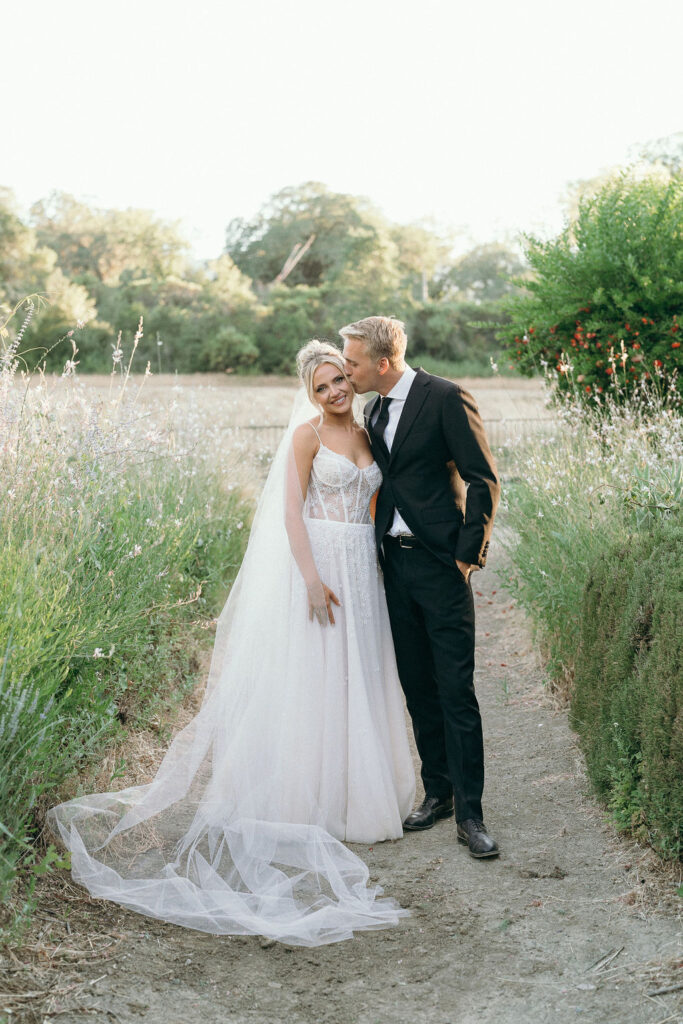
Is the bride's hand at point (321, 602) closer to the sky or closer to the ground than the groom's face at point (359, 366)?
closer to the ground

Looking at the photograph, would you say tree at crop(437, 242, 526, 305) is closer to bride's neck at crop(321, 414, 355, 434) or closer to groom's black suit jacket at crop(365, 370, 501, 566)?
bride's neck at crop(321, 414, 355, 434)

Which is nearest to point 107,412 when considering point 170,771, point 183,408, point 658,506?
point 183,408

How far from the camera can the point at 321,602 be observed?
13.7 feet

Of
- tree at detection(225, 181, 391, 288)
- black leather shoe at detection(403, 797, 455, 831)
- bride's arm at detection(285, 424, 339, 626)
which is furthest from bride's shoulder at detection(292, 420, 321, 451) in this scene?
tree at detection(225, 181, 391, 288)

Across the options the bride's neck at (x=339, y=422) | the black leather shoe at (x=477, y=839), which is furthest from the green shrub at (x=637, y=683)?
the bride's neck at (x=339, y=422)

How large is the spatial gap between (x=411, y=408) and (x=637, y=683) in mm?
1446

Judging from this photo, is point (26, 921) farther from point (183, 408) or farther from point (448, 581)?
point (183, 408)

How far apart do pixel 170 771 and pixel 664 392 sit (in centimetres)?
683

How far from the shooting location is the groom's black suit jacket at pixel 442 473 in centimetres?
392

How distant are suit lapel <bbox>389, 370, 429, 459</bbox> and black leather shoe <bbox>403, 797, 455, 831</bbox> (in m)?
1.62

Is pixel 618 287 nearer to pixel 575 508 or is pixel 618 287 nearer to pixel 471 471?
pixel 575 508

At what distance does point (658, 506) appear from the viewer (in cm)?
476

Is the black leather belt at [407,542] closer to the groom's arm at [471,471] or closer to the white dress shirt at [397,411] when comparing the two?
the white dress shirt at [397,411]

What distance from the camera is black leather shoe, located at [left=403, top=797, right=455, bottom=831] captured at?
14.0 ft
